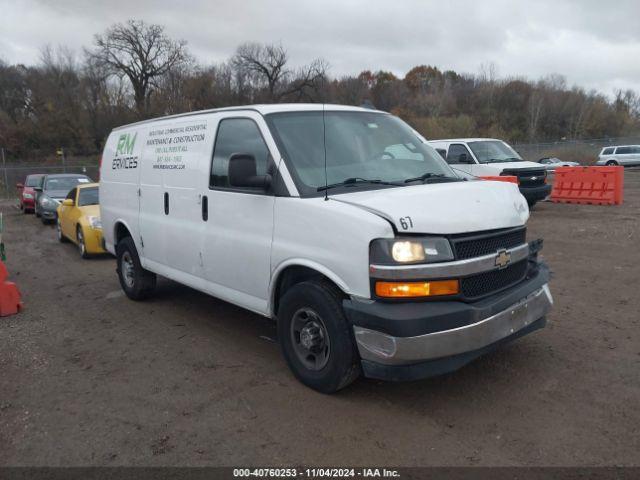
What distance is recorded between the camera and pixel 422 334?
132 inches

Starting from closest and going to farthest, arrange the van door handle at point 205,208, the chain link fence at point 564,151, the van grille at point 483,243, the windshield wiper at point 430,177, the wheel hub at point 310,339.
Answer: the van grille at point 483,243 < the wheel hub at point 310,339 < the windshield wiper at point 430,177 < the van door handle at point 205,208 < the chain link fence at point 564,151

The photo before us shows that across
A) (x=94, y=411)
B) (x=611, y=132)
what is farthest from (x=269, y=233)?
(x=611, y=132)

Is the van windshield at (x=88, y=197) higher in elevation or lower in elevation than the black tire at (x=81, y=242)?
higher

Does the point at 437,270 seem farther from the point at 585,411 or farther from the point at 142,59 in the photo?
the point at 142,59

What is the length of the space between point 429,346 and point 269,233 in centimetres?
158

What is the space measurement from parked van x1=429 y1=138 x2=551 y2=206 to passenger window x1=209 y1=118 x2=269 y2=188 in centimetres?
1028

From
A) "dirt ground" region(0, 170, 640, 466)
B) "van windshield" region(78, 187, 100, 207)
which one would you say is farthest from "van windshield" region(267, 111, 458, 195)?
"van windshield" region(78, 187, 100, 207)

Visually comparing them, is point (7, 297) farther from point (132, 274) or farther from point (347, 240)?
point (347, 240)

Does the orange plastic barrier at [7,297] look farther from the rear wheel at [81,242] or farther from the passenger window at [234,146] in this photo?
the rear wheel at [81,242]

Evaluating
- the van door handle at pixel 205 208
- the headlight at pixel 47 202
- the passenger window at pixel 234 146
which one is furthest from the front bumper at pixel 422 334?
the headlight at pixel 47 202

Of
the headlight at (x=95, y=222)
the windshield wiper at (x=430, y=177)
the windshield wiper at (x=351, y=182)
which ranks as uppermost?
the windshield wiper at (x=430, y=177)

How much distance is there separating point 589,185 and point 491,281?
14.5 metres

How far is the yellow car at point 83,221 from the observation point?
10148 mm

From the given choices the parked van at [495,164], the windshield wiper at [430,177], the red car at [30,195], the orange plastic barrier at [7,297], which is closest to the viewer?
the windshield wiper at [430,177]
